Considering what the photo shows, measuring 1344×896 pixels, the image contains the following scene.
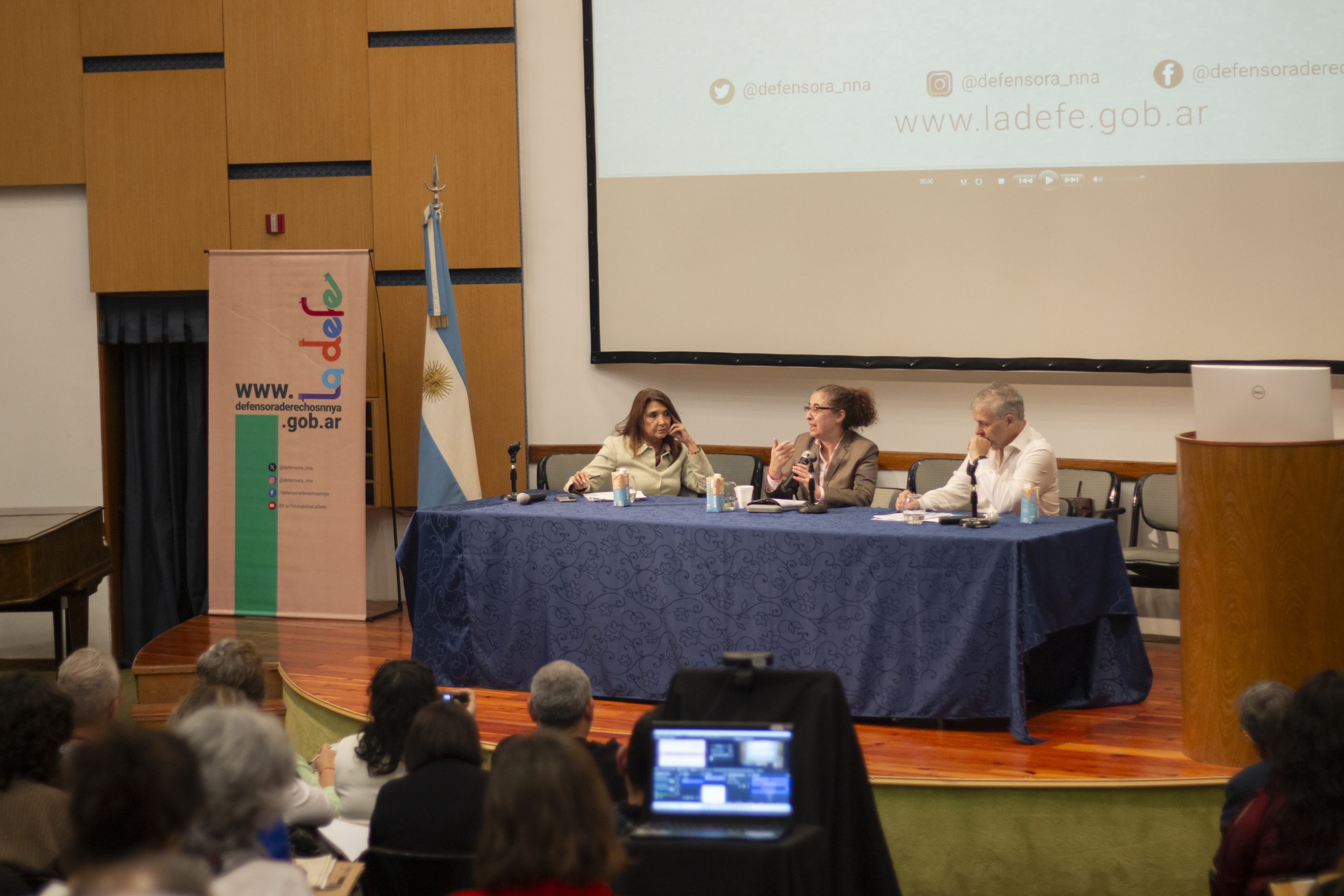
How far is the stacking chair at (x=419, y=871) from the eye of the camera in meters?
2.19

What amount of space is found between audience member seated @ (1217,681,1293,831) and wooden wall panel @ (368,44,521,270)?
4.58m

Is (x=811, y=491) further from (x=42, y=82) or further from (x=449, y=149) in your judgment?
(x=42, y=82)

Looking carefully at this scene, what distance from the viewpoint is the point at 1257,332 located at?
5531 millimetres

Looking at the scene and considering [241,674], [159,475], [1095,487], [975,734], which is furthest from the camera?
[159,475]

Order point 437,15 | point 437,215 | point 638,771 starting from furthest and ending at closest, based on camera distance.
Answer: point 437,15 → point 437,215 → point 638,771

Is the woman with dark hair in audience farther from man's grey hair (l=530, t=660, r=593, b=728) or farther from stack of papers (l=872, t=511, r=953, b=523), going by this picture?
man's grey hair (l=530, t=660, r=593, b=728)

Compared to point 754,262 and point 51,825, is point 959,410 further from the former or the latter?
point 51,825

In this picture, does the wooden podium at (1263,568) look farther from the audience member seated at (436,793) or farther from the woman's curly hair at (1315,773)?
the audience member seated at (436,793)

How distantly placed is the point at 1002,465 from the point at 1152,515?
1.31 meters

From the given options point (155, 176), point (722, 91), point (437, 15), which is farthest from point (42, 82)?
point (722, 91)

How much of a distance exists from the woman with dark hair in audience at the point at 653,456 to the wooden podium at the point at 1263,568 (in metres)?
2.32

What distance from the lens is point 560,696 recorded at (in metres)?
2.81

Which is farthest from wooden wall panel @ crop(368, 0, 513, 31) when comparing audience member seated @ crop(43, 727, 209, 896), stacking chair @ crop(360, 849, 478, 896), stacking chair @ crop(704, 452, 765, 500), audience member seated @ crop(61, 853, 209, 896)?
audience member seated @ crop(61, 853, 209, 896)

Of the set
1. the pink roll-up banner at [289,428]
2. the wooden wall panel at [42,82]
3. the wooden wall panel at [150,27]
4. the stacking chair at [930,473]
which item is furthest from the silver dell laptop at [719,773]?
the wooden wall panel at [42,82]
